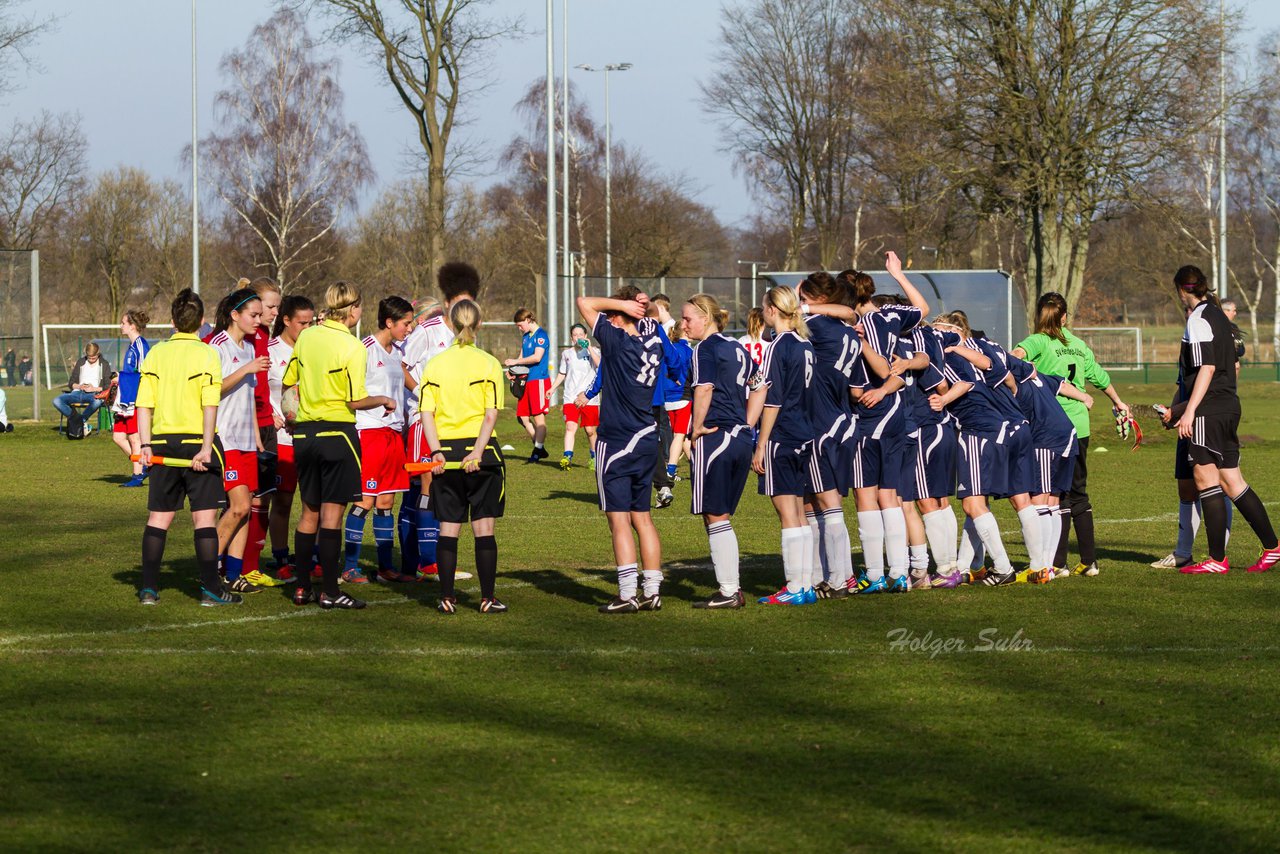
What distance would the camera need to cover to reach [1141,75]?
32.8m

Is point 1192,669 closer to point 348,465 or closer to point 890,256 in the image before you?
point 890,256

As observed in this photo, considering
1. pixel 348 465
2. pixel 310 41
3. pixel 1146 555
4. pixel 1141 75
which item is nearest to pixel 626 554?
pixel 348 465

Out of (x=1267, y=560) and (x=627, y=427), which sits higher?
(x=627, y=427)

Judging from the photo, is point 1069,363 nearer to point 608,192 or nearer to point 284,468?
point 284,468

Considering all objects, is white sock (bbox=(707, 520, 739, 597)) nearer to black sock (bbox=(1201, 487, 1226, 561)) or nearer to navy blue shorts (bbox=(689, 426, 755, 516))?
navy blue shorts (bbox=(689, 426, 755, 516))

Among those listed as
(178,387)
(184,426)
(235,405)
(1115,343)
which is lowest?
(184,426)

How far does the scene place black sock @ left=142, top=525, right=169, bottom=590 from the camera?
8.91m

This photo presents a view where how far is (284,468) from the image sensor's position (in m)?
10.0

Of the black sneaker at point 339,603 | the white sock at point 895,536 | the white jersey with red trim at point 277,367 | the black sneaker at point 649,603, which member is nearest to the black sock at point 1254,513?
the white sock at point 895,536

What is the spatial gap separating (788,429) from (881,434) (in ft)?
2.33

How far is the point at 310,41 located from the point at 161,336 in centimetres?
1603

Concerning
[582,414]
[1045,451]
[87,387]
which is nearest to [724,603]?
[1045,451]

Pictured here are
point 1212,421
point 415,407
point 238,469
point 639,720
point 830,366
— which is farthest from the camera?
point 415,407

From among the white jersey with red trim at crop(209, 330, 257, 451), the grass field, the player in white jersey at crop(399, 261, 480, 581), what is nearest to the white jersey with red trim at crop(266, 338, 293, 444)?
the white jersey with red trim at crop(209, 330, 257, 451)
